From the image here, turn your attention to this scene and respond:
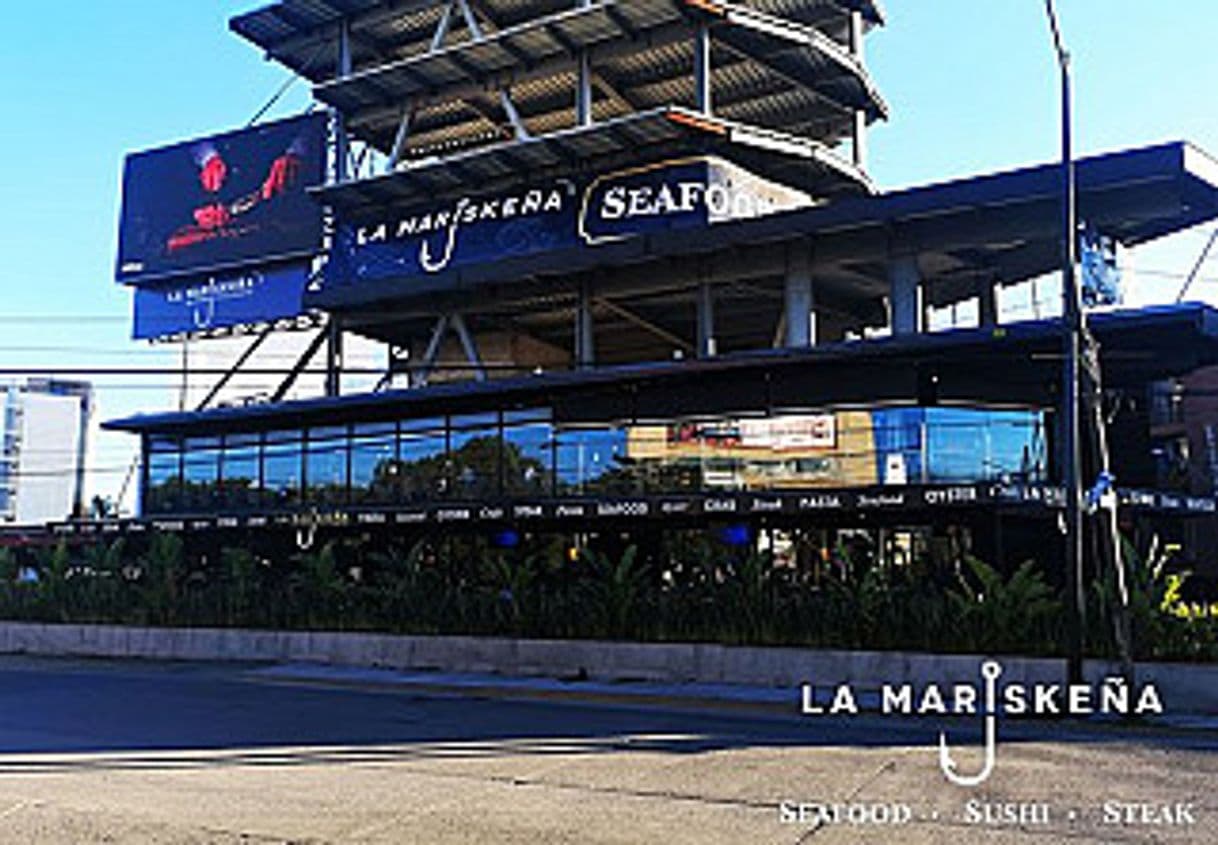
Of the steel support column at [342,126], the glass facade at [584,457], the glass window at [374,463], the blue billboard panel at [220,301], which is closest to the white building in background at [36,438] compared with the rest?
the blue billboard panel at [220,301]

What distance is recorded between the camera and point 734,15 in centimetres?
3303

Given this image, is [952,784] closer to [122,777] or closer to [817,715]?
[817,715]

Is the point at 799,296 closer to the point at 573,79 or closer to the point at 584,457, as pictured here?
the point at 584,457

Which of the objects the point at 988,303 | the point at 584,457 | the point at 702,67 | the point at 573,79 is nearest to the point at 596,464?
the point at 584,457

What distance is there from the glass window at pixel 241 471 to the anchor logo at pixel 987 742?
2175 centimetres

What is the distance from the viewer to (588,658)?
20812mm

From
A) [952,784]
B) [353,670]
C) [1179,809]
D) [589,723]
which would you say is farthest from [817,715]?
[353,670]

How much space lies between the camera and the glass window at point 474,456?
26.5m

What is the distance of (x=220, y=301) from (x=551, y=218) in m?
15.3

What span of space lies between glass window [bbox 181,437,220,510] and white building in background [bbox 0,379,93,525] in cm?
7229

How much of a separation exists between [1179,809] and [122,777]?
1006 centimetres

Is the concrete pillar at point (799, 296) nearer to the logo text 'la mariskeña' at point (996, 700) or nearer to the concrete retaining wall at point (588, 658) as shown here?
the concrete retaining wall at point (588, 658)

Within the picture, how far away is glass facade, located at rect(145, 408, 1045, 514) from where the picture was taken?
21.1m

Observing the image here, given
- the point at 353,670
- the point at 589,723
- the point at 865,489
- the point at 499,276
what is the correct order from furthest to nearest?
1. the point at 499,276
2. the point at 353,670
3. the point at 865,489
4. the point at 589,723
